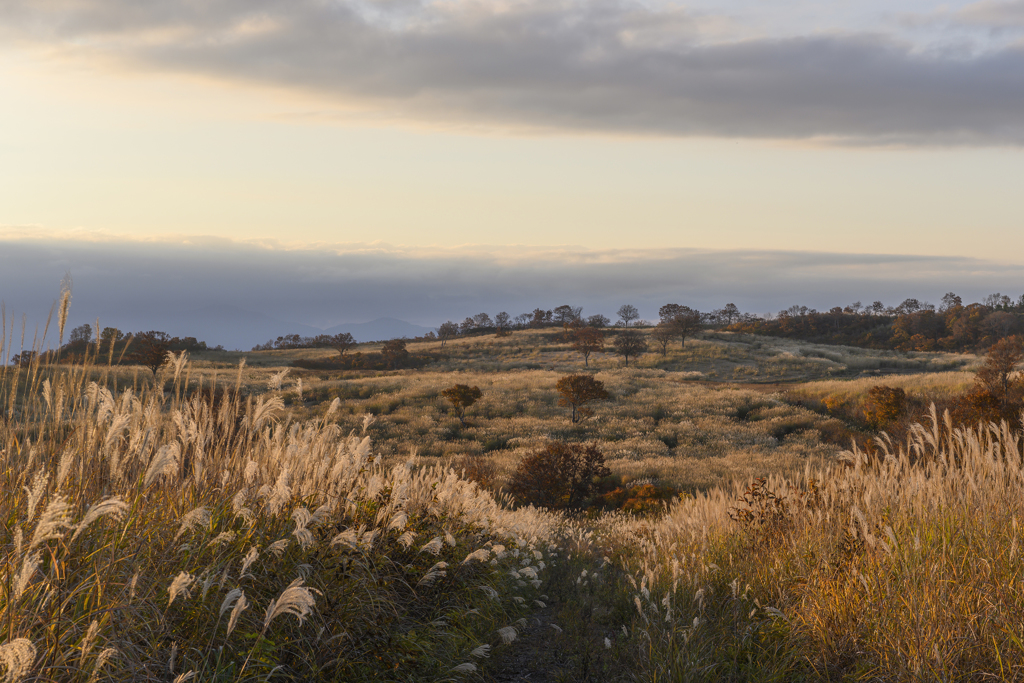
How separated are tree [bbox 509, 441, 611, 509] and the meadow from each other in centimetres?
936

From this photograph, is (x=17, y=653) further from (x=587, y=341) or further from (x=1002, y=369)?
(x=587, y=341)

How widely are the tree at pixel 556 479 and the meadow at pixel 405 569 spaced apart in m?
9.36

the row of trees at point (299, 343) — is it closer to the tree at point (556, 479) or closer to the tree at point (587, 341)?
the tree at point (587, 341)

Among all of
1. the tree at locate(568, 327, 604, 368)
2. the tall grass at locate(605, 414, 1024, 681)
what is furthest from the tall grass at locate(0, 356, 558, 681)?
the tree at locate(568, 327, 604, 368)

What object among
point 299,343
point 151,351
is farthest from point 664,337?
point 299,343

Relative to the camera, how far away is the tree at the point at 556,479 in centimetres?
1811

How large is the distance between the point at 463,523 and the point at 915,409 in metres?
29.4

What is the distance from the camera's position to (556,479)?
59.8 ft

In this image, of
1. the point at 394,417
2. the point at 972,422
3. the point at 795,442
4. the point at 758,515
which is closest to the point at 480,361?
the point at 394,417

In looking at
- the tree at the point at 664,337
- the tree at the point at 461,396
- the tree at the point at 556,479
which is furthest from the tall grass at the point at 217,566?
the tree at the point at 664,337

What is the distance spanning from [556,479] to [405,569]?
1359cm

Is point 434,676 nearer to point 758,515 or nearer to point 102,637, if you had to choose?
point 102,637

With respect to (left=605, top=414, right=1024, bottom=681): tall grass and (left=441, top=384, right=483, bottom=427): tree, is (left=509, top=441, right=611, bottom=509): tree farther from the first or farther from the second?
(left=441, top=384, right=483, bottom=427): tree

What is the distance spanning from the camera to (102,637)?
2.91 m
